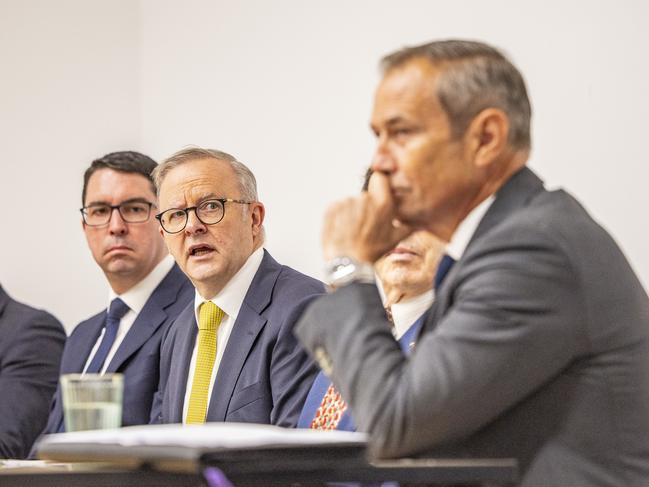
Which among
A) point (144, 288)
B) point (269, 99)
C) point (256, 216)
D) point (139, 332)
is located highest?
point (269, 99)

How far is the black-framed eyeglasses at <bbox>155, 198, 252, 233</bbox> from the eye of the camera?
3.42 meters

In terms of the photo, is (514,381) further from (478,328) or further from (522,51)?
(522,51)

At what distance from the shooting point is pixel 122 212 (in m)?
4.17

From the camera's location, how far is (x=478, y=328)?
4.97 ft

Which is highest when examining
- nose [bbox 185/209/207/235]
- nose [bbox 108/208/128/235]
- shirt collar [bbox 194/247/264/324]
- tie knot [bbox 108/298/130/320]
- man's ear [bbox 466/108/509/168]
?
man's ear [bbox 466/108/509/168]

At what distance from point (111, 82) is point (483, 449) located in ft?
11.7

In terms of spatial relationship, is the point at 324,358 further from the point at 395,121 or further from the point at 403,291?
the point at 403,291

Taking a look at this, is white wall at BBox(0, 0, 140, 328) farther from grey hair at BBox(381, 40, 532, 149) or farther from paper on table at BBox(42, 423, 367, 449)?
paper on table at BBox(42, 423, 367, 449)

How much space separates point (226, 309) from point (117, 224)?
3.28 feet

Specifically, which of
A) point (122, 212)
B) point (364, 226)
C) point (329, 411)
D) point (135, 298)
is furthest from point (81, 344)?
point (364, 226)

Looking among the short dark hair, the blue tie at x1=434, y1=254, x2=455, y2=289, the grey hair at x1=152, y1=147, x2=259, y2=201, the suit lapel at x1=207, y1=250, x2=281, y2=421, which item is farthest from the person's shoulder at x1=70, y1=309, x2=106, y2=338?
the blue tie at x1=434, y1=254, x2=455, y2=289

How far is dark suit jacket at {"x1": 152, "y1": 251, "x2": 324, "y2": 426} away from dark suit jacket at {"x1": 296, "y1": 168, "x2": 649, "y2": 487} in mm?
1355

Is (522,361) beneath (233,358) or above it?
above

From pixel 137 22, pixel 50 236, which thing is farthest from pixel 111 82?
pixel 50 236
